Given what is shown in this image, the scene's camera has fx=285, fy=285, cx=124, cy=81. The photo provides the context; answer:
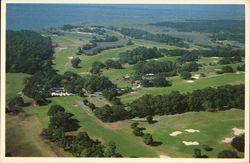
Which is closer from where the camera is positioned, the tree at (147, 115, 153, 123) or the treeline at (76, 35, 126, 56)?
the tree at (147, 115, 153, 123)

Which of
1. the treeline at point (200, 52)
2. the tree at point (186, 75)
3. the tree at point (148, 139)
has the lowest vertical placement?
the tree at point (148, 139)

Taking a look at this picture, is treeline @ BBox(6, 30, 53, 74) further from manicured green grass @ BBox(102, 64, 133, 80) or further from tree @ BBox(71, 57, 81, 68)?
manicured green grass @ BBox(102, 64, 133, 80)

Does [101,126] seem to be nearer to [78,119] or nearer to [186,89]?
[78,119]

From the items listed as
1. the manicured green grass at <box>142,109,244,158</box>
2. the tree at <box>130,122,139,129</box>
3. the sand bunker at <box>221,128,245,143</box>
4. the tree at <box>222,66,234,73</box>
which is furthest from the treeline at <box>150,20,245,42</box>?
the tree at <box>130,122,139,129</box>

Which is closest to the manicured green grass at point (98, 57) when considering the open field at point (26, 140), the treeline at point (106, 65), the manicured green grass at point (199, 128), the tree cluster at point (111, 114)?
the treeline at point (106, 65)

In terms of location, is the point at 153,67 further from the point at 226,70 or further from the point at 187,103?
the point at 187,103

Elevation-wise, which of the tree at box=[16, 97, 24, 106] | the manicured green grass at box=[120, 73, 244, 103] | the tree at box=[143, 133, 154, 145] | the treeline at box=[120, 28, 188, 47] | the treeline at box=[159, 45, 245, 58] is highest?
the treeline at box=[120, 28, 188, 47]

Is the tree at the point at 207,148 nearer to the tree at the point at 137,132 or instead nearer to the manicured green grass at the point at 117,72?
the tree at the point at 137,132

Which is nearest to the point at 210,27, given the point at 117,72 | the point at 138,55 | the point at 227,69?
the point at 227,69
